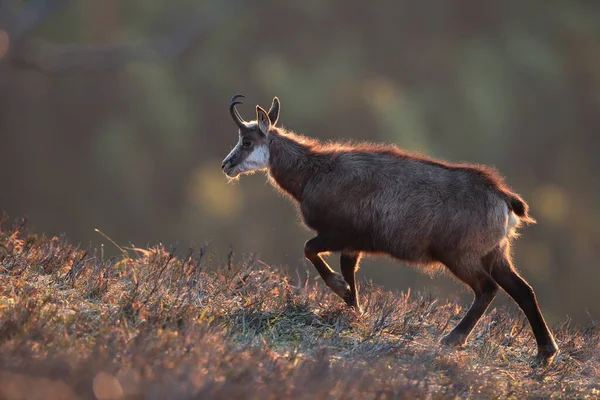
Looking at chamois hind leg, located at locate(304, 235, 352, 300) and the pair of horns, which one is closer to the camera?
chamois hind leg, located at locate(304, 235, 352, 300)

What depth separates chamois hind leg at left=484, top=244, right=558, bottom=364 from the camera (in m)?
8.18

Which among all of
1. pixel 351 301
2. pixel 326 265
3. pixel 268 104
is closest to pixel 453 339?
pixel 351 301

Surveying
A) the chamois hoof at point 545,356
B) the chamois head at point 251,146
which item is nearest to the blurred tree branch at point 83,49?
the chamois head at point 251,146

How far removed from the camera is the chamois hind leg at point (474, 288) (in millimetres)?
8191

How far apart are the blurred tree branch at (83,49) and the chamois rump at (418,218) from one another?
91.2 ft

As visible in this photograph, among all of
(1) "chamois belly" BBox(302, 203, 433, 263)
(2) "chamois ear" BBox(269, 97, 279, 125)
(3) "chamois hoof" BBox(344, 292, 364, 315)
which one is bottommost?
(3) "chamois hoof" BBox(344, 292, 364, 315)

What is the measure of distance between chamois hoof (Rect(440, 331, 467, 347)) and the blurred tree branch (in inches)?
1150

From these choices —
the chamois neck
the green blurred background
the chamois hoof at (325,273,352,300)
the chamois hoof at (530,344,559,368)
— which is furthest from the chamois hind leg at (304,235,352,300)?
the green blurred background

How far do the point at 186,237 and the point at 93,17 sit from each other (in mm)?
12629

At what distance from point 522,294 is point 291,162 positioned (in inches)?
102

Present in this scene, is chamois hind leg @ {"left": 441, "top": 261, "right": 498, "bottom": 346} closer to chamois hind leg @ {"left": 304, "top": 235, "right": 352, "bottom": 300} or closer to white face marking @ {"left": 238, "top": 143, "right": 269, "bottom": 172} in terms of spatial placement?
chamois hind leg @ {"left": 304, "top": 235, "right": 352, "bottom": 300}

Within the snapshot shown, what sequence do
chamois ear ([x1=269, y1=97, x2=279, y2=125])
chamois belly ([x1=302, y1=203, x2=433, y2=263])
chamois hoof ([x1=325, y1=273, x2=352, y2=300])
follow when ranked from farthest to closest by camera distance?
chamois ear ([x1=269, y1=97, x2=279, y2=125]) < chamois hoof ([x1=325, y1=273, x2=352, y2=300]) < chamois belly ([x1=302, y1=203, x2=433, y2=263])

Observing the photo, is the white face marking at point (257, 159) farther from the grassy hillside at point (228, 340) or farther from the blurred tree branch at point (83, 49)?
the blurred tree branch at point (83, 49)

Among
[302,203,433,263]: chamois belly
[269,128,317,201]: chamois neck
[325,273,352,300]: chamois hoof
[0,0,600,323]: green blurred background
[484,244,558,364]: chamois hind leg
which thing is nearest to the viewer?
[484,244,558,364]: chamois hind leg
